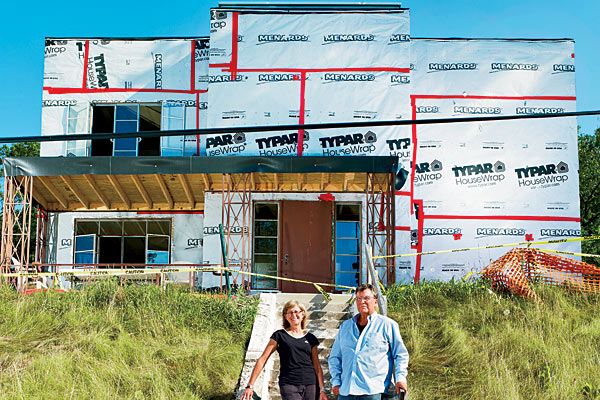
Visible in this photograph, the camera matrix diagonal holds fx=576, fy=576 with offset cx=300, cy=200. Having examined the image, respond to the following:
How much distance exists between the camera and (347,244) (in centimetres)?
1576

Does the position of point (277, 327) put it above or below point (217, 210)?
below

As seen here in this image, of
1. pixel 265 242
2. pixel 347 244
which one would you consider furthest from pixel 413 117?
pixel 265 242

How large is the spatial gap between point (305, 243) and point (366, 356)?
10.4m

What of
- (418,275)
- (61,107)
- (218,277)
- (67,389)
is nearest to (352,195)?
(418,275)

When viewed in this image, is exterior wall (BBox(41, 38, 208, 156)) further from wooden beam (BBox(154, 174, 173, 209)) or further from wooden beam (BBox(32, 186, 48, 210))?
wooden beam (BBox(154, 174, 173, 209))

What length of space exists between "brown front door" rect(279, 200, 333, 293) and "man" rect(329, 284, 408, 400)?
9.90 m

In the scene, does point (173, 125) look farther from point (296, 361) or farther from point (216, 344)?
point (296, 361)

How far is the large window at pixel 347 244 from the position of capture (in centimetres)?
1558

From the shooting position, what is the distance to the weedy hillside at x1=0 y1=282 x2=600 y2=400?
7.09 m

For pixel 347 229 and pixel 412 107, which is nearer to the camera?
pixel 347 229

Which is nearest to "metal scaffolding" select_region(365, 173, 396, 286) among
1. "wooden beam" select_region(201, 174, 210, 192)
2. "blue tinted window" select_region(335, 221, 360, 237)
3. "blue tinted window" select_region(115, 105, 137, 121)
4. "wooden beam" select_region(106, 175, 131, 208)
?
"blue tinted window" select_region(335, 221, 360, 237)

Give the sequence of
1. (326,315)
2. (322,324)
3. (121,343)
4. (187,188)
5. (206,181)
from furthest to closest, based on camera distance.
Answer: (187,188) < (206,181) < (326,315) < (322,324) < (121,343)

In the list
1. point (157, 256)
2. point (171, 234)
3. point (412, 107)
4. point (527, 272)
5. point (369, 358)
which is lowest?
point (369, 358)

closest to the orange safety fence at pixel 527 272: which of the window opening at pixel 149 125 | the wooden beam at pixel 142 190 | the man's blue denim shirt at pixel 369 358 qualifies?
the man's blue denim shirt at pixel 369 358
